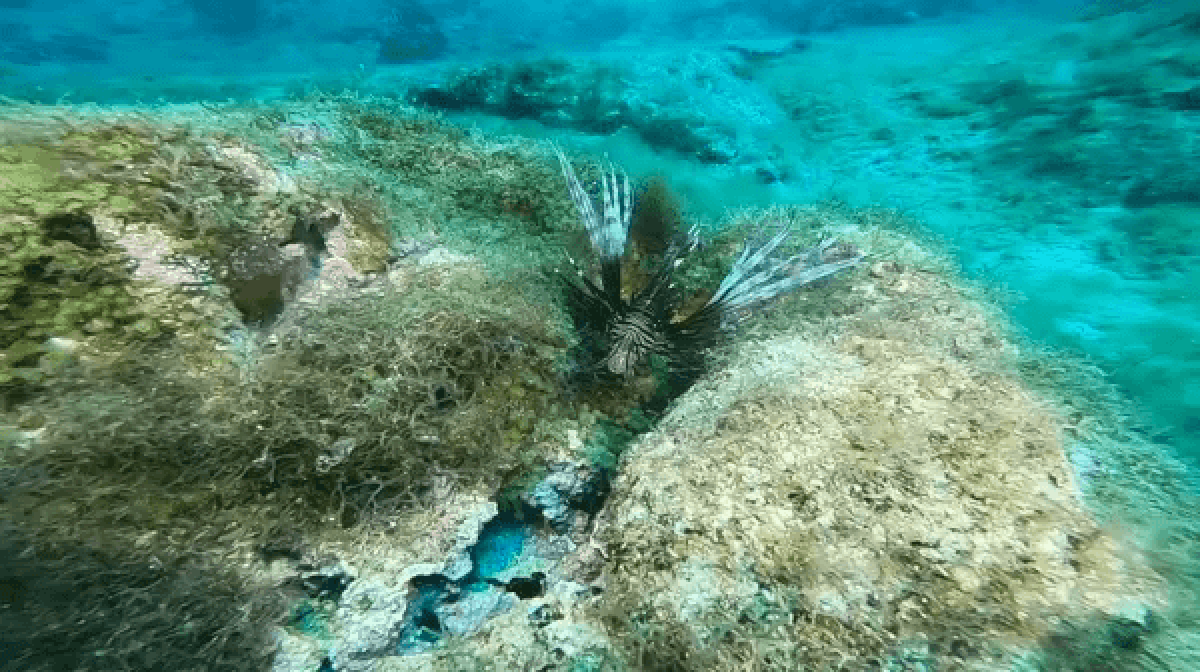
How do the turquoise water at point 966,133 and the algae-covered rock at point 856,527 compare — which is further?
the turquoise water at point 966,133

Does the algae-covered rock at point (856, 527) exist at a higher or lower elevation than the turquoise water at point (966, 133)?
lower

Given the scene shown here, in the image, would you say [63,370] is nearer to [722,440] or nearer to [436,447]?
[436,447]

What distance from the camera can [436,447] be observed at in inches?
106

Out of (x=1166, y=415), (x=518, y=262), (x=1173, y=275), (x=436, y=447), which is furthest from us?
(x=1173, y=275)

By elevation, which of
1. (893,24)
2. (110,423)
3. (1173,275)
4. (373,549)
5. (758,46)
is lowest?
(373,549)

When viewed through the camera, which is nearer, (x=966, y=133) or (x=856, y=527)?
(x=856, y=527)

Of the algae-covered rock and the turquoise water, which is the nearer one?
the algae-covered rock

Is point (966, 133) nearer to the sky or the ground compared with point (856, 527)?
nearer to the sky

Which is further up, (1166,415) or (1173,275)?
(1173,275)

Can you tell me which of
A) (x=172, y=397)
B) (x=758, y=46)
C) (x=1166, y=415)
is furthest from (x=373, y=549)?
(x=758, y=46)

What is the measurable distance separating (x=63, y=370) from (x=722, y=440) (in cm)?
265

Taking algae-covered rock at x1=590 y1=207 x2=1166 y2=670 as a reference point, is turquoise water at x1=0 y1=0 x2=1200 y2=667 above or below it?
above

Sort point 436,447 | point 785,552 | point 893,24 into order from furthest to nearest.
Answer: point 893,24, point 436,447, point 785,552

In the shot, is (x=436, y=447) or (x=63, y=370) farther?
(x=436, y=447)
